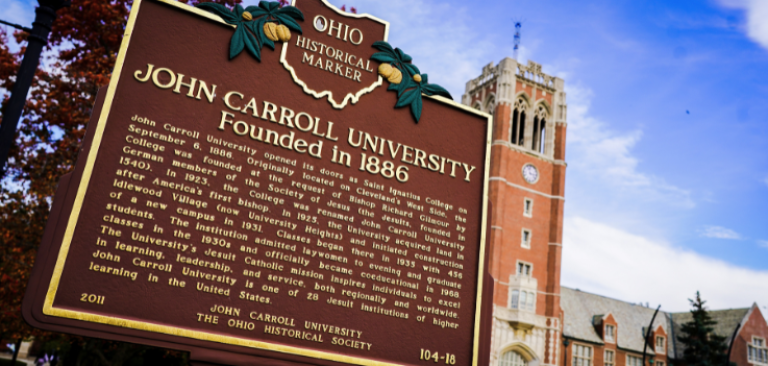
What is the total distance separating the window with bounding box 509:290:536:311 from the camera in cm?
4091

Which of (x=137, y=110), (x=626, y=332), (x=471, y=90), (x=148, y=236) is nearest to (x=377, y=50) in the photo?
(x=137, y=110)

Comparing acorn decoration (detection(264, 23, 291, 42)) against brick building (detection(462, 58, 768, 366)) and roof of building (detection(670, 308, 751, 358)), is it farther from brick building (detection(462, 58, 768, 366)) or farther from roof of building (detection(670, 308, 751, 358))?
roof of building (detection(670, 308, 751, 358))

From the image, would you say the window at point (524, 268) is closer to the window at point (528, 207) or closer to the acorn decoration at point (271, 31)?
the window at point (528, 207)

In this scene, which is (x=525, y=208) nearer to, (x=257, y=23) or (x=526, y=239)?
(x=526, y=239)

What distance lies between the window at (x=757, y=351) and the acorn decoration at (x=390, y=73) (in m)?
59.7

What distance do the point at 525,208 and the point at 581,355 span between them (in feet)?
46.9

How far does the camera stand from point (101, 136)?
5406mm

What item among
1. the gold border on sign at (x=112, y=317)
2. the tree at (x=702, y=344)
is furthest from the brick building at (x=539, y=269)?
the gold border on sign at (x=112, y=317)

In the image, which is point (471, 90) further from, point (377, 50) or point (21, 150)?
point (377, 50)

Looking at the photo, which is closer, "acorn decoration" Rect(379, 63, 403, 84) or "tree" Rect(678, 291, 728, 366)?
"acorn decoration" Rect(379, 63, 403, 84)

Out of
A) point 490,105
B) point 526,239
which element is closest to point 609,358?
point 526,239

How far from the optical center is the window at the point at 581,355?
152 ft

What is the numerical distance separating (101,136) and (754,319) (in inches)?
2519

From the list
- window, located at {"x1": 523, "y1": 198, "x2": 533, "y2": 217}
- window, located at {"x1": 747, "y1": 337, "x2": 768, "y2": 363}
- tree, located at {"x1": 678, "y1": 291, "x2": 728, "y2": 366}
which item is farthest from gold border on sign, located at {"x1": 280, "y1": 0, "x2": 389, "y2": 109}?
window, located at {"x1": 747, "y1": 337, "x2": 768, "y2": 363}
